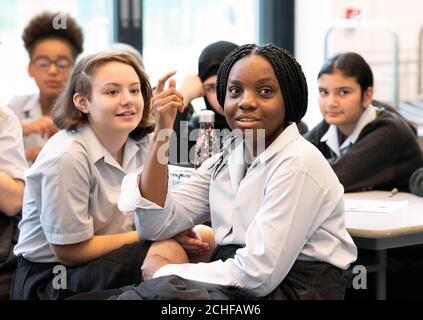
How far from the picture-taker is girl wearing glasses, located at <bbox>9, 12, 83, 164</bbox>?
3775 millimetres

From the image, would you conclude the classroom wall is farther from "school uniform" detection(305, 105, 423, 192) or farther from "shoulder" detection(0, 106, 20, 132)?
"shoulder" detection(0, 106, 20, 132)

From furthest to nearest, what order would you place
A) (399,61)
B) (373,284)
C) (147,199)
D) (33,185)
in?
(399,61) < (373,284) < (33,185) < (147,199)

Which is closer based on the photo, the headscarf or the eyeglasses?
the headscarf

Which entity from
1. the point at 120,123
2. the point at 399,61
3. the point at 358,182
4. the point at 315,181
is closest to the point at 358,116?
the point at 358,182

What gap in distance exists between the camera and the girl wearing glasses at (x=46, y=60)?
378cm

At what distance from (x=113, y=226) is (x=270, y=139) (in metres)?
0.66

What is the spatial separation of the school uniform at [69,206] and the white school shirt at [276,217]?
13.7 inches

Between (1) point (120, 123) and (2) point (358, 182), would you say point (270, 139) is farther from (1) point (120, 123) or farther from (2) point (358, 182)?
(2) point (358, 182)

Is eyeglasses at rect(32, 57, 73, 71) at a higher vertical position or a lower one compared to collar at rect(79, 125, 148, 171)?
higher

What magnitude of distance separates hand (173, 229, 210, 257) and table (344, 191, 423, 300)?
0.42 meters

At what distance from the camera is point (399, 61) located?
16.6 feet

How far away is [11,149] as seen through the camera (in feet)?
9.06

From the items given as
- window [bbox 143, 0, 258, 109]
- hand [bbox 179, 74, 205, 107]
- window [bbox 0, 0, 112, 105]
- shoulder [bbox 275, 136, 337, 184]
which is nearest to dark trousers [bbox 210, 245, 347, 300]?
shoulder [bbox 275, 136, 337, 184]

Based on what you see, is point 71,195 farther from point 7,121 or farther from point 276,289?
point 276,289
